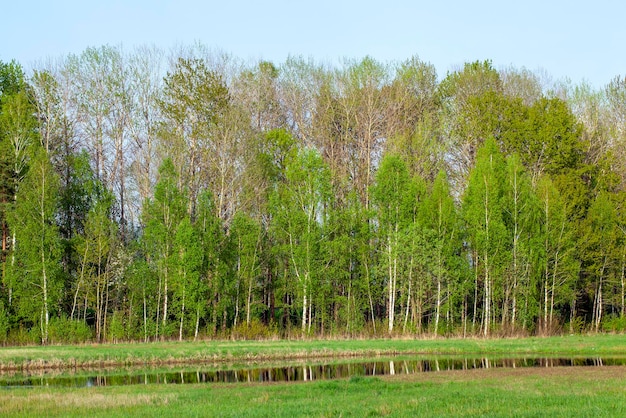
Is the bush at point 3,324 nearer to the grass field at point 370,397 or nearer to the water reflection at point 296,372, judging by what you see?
the grass field at point 370,397

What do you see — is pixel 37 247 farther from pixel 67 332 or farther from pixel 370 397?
pixel 370 397

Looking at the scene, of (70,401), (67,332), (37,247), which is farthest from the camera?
(37,247)

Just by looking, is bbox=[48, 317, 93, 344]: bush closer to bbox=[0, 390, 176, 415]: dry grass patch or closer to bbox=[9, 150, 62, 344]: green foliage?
bbox=[9, 150, 62, 344]: green foliage

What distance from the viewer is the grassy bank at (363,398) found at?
55.8 ft

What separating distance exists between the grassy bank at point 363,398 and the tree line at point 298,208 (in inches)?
998

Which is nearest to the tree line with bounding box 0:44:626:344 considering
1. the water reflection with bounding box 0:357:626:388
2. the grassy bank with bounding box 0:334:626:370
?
the grassy bank with bounding box 0:334:626:370

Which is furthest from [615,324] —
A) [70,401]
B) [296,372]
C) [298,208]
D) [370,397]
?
[70,401]

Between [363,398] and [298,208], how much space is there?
3494cm

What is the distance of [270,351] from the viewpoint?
123 ft

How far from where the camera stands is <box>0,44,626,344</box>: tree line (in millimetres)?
49688

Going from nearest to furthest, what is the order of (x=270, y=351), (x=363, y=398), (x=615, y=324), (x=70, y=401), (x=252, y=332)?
(x=363, y=398), (x=70, y=401), (x=270, y=351), (x=252, y=332), (x=615, y=324)

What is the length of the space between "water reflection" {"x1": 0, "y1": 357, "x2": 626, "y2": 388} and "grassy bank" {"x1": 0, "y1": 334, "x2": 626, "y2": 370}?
333cm

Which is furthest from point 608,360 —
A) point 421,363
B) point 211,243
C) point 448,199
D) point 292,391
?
point 211,243

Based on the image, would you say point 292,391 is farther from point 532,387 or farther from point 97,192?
point 97,192
